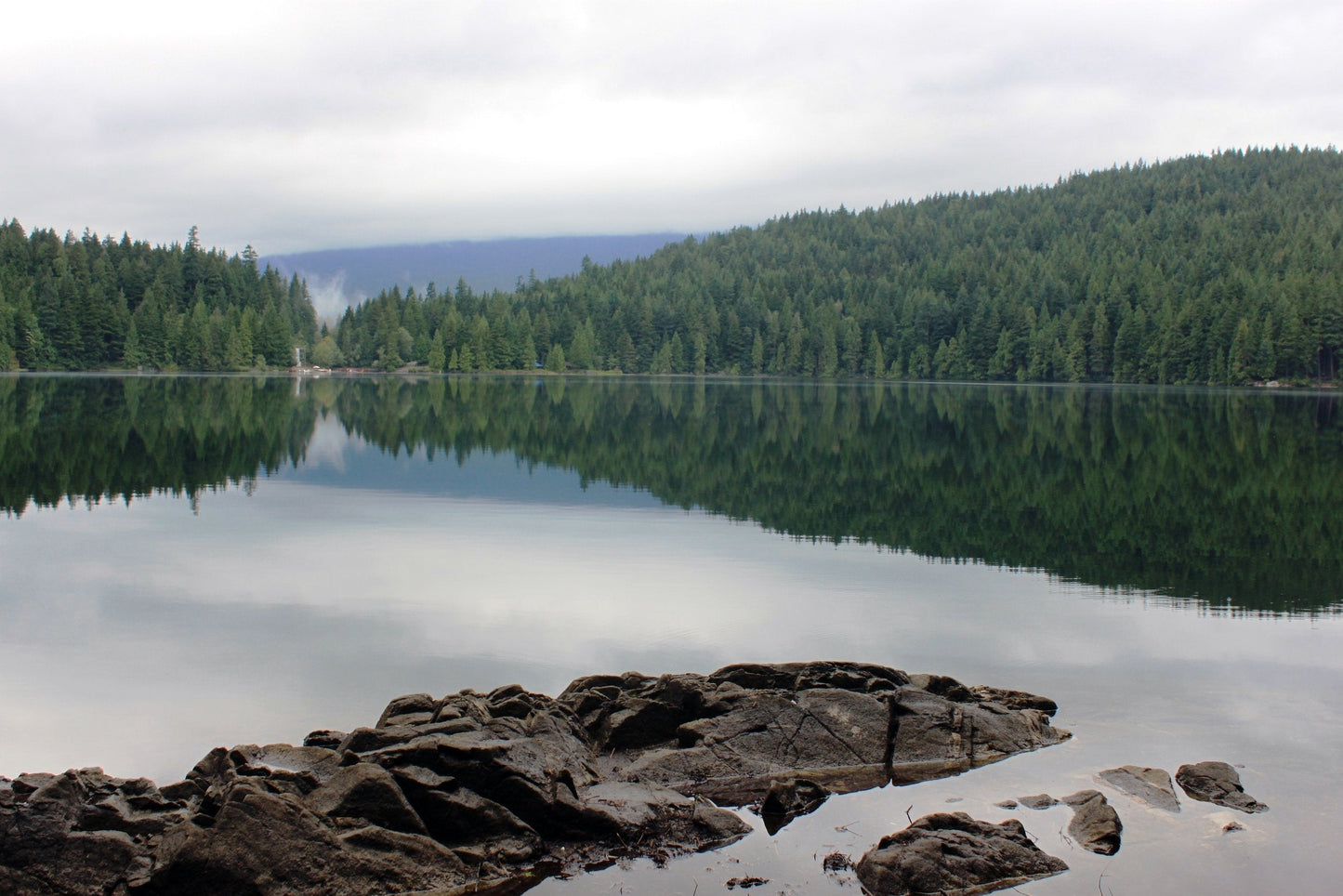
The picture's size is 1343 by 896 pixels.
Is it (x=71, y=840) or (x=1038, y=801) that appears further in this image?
(x=1038, y=801)

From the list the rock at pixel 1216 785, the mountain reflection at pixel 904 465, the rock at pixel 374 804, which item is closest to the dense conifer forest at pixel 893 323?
the mountain reflection at pixel 904 465

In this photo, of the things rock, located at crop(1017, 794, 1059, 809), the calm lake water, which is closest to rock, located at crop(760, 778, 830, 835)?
the calm lake water

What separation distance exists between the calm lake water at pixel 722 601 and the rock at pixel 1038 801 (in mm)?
216

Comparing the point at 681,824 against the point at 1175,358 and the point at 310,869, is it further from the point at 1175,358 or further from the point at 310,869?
the point at 1175,358

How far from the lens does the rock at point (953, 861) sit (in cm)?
977

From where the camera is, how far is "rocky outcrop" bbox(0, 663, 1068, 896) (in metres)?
9.29

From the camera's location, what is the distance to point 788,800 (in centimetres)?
1138

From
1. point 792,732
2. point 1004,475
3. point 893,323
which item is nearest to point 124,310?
point 893,323

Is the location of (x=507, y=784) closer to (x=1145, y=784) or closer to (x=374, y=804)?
(x=374, y=804)

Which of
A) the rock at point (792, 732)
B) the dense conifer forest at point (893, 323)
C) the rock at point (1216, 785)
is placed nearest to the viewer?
the rock at point (1216, 785)

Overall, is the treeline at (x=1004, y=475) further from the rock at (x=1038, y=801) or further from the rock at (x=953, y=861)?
the rock at (x=953, y=861)

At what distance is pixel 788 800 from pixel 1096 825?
2824 millimetres

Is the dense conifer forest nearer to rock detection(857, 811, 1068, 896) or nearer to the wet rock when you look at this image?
rock detection(857, 811, 1068, 896)

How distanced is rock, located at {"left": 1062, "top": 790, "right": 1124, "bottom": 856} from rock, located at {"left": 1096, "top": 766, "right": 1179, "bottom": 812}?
52 centimetres
